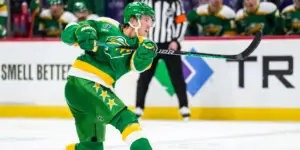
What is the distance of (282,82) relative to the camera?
7.48m

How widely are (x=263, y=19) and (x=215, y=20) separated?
569 mm

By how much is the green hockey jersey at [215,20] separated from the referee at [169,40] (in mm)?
670

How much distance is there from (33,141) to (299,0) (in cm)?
360

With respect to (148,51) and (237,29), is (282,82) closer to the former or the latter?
(237,29)

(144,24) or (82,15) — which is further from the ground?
(144,24)

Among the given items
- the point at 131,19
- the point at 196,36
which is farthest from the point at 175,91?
the point at 131,19

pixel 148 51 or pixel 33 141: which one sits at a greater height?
pixel 148 51

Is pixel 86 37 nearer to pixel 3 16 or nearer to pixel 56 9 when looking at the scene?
pixel 56 9

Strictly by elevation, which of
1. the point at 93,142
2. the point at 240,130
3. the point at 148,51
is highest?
the point at 148,51

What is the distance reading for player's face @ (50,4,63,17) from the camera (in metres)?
8.64

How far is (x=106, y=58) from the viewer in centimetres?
414

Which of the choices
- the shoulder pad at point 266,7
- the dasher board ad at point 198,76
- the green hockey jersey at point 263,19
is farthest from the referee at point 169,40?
the shoulder pad at point 266,7

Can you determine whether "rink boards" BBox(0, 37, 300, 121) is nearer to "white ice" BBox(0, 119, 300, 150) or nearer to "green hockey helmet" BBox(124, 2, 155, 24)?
"white ice" BBox(0, 119, 300, 150)

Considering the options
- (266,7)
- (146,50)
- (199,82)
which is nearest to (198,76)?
(199,82)
